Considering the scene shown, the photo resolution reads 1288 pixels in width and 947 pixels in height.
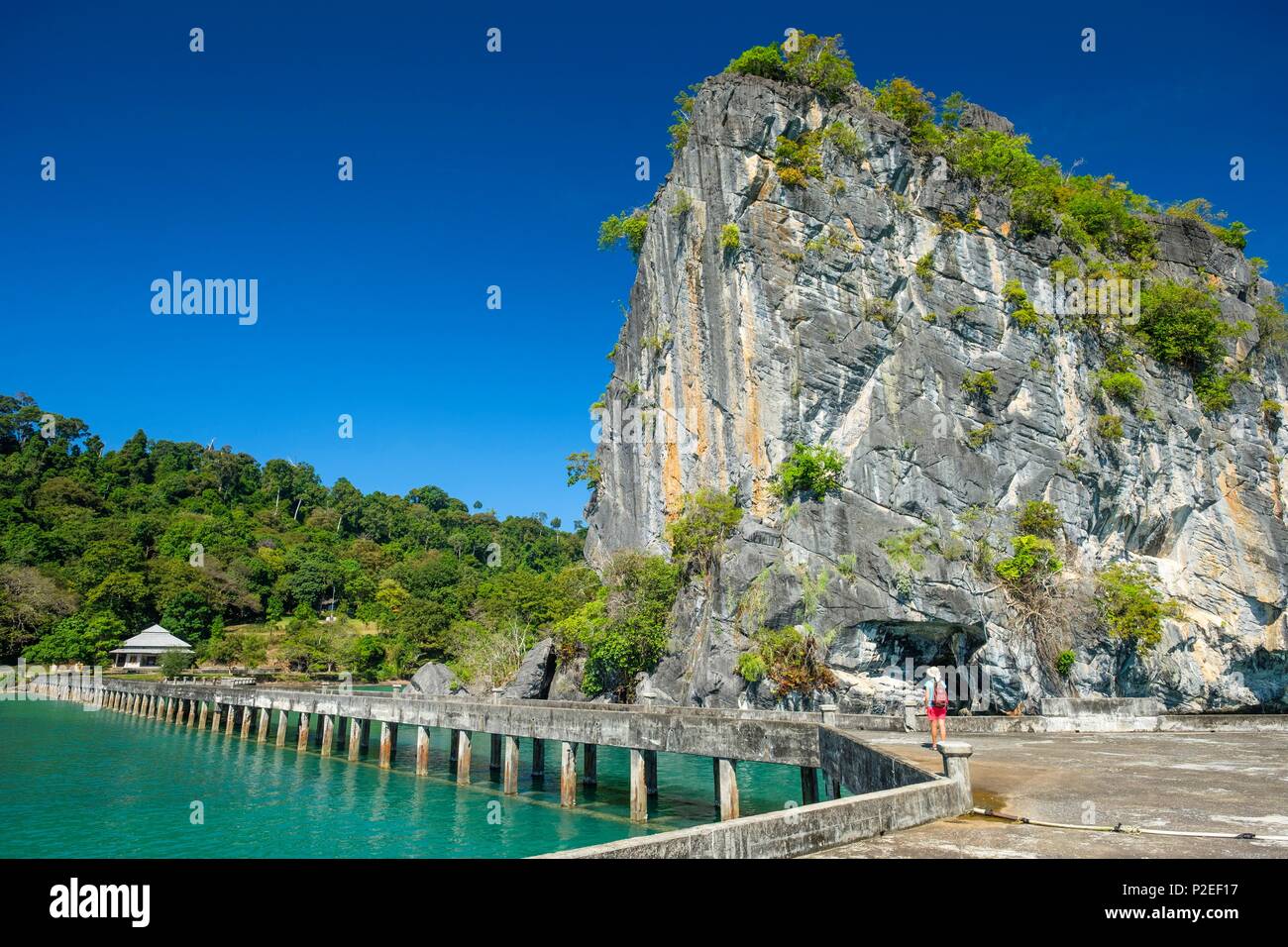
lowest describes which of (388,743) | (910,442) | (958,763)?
(388,743)

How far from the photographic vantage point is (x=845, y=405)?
121 feet

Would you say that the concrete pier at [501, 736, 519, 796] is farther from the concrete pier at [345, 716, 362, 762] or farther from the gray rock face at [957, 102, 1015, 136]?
the gray rock face at [957, 102, 1015, 136]

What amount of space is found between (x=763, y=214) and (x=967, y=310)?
36.5ft

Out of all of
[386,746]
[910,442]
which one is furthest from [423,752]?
[910,442]

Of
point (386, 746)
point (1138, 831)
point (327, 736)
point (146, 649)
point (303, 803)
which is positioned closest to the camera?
point (1138, 831)

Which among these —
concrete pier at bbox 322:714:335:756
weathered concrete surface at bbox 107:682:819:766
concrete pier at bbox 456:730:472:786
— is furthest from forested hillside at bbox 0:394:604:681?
concrete pier at bbox 456:730:472:786

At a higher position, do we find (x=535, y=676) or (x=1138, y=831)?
(x=1138, y=831)

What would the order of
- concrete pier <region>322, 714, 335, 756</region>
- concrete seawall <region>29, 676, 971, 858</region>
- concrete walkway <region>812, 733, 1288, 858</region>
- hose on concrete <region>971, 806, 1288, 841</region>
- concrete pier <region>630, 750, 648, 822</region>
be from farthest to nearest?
1. concrete pier <region>322, 714, 335, 756</region>
2. concrete pier <region>630, 750, 648, 822</region>
3. concrete seawall <region>29, 676, 971, 858</region>
4. hose on concrete <region>971, 806, 1288, 841</region>
5. concrete walkway <region>812, 733, 1288, 858</region>

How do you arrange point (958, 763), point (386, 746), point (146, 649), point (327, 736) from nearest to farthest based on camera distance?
point (958, 763) < point (386, 746) < point (327, 736) < point (146, 649)

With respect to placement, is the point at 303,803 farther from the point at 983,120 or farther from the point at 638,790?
the point at 983,120

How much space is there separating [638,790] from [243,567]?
75723mm

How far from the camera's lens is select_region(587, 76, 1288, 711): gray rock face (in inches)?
1304

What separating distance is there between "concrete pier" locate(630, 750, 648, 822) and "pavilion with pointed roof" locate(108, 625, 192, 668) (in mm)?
58717

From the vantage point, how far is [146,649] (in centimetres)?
6481
